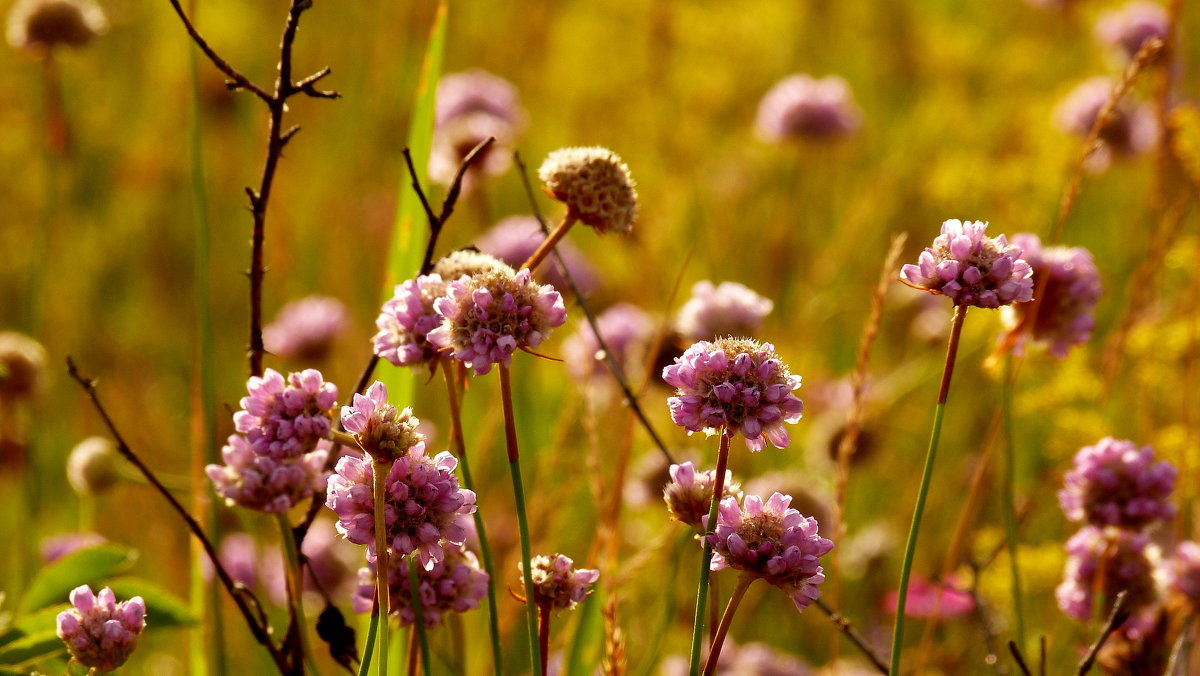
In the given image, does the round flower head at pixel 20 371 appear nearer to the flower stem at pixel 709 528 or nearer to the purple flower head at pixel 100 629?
the purple flower head at pixel 100 629

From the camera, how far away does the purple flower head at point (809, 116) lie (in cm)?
Answer: 349

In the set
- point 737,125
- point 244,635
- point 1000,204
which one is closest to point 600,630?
point 244,635

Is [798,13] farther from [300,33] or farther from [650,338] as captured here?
[650,338]

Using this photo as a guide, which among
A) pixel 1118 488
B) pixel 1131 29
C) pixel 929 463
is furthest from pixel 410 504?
pixel 1131 29

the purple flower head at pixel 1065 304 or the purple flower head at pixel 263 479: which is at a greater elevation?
the purple flower head at pixel 1065 304

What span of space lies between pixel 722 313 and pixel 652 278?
1.32 metres

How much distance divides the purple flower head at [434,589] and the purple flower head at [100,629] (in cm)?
17

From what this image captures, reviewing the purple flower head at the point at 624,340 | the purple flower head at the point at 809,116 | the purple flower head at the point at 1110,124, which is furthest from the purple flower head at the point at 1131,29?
the purple flower head at the point at 624,340

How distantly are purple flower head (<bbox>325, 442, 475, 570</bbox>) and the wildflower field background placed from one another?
29cm

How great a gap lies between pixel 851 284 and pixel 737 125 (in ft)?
4.39

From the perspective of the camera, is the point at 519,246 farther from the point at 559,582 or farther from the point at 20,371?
the point at 559,582

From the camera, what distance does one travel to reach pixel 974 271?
89 centimetres

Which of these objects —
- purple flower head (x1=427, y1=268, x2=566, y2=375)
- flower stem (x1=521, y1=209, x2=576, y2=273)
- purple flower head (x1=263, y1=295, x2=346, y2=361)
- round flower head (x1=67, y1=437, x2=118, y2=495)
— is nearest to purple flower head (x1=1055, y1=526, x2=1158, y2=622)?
flower stem (x1=521, y1=209, x2=576, y2=273)

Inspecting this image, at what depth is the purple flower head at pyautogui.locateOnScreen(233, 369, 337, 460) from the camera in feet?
2.97
